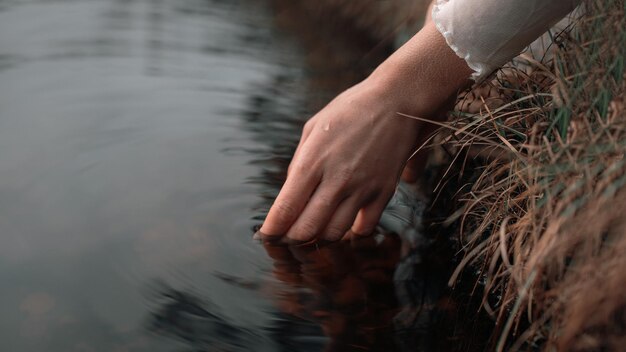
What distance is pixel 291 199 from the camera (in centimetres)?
141

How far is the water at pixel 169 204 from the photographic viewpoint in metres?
1.37

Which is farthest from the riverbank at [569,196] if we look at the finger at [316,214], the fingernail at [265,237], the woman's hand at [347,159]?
the fingernail at [265,237]

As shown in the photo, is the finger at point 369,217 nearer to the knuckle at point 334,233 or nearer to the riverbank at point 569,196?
the knuckle at point 334,233

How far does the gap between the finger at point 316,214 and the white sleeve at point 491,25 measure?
0.98ft

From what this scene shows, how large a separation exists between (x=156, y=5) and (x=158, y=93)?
86 centimetres

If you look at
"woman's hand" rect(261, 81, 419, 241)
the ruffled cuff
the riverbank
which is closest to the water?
"woman's hand" rect(261, 81, 419, 241)

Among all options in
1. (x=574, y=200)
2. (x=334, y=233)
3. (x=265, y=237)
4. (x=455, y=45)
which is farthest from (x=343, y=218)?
(x=574, y=200)

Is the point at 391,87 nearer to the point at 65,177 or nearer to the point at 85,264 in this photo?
the point at 85,264

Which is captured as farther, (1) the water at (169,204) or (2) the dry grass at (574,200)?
(1) the water at (169,204)

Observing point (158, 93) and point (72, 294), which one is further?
point (158, 93)

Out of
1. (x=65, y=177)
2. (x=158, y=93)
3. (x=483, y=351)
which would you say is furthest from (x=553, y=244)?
(x=158, y=93)

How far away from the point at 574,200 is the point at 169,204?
878 millimetres

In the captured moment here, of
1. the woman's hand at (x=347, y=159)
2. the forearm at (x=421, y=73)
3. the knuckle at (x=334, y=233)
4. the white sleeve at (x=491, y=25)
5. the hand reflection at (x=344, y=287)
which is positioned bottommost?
the hand reflection at (x=344, y=287)

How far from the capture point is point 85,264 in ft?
4.92
